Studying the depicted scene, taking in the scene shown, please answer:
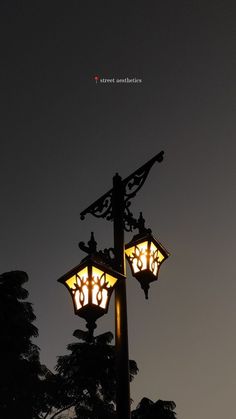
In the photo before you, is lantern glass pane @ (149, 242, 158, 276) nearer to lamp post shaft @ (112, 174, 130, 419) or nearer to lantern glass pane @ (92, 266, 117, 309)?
lamp post shaft @ (112, 174, 130, 419)

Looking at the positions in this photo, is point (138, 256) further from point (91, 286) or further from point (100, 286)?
point (91, 286)

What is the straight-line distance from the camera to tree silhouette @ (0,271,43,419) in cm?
2189

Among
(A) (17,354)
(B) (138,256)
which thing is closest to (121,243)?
(B) (138,256)

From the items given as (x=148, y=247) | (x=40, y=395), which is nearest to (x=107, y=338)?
(x=40, y=395)

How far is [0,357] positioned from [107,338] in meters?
5.59

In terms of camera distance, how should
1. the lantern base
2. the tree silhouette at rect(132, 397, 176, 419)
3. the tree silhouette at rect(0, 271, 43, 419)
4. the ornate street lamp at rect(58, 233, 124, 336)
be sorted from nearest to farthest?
1. the ornate street lamp at rect(58, 233, 124, 336)
2. the lantern base
3. the tree silhouette at rect(0, 271, 43, 419)
4. the tree silhouette at rect(132, 397, 176, 419)

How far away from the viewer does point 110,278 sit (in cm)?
A: 604

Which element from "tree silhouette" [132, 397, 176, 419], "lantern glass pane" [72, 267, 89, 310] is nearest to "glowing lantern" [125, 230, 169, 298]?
"lantern glass pane" [72, 267, 89, 310]

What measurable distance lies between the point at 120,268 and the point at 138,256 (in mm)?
488

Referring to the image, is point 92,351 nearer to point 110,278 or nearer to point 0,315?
point 0,315

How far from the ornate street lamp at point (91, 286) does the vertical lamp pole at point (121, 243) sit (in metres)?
0.32

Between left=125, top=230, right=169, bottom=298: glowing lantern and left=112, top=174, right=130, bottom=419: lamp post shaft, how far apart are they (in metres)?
0.28

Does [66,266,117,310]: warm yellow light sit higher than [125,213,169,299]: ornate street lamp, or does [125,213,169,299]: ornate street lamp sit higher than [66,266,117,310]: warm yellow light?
[125,213,169,299]: ornate street lamp

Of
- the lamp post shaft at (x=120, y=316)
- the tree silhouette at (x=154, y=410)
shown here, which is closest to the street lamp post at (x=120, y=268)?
the lamp post shaft at (x=120, y=316)
